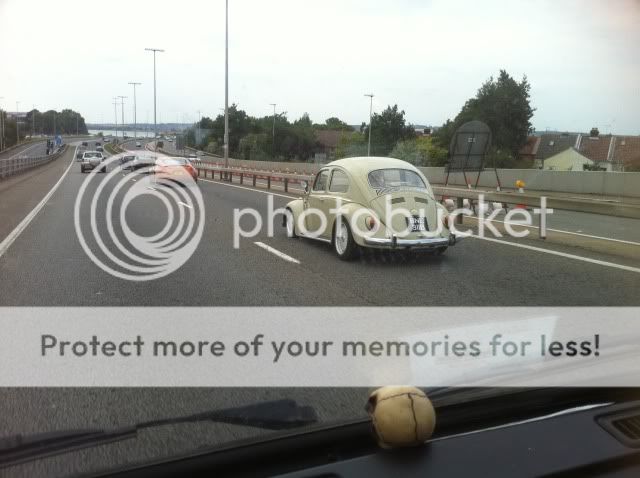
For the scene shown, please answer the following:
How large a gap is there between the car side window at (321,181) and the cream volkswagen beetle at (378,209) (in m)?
0.02

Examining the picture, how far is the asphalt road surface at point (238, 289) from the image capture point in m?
3.70

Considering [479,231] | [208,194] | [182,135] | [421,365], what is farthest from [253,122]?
[421,365]

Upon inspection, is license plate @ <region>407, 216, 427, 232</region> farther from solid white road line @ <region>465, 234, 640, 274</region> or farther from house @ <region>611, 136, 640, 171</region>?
house @ <region>611, 136, 640, 171</region>

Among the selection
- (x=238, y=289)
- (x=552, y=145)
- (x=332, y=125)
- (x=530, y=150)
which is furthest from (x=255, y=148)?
(x=238, y=289)

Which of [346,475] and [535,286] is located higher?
[346,475]

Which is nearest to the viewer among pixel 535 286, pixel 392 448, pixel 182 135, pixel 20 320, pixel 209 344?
pixel 392 448

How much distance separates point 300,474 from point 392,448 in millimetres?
352

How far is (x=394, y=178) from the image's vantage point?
10.6 m

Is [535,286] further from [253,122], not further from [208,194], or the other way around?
[253,122]

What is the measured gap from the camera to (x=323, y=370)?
15.7 ft

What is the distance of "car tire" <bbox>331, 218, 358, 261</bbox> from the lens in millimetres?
10250

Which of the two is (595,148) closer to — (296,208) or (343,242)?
(296,208)

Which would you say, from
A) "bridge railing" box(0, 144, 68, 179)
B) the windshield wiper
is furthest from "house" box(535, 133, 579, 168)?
the windshield wiper

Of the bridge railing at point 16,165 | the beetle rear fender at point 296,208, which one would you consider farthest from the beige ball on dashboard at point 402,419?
the bridge railing at point 16,165
